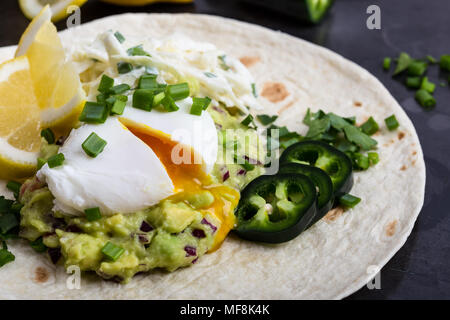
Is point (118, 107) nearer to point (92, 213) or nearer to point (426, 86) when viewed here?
point (92, 213)

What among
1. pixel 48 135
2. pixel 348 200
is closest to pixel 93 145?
pixel 48 135

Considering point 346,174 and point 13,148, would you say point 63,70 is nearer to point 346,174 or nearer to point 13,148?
point 13,148

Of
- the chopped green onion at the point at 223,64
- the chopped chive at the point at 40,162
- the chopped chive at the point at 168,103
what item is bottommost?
the chopped green onion at the point at 223,64

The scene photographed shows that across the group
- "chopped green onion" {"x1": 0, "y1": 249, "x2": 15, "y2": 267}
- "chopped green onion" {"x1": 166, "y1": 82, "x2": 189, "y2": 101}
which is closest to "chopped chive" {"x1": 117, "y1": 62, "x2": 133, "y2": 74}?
"chopped green onion" {"x1": 166, "y1": 82, "x2": 189, "y2": 101}

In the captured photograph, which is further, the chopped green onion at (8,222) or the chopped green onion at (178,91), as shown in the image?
the chopped green onion at (178,91)

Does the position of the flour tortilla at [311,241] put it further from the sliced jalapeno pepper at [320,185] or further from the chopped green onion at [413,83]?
the chopped green onion at [413,83]

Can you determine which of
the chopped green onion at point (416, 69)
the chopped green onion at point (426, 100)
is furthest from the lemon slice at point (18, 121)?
the chopped green onion at point (416, 69)
